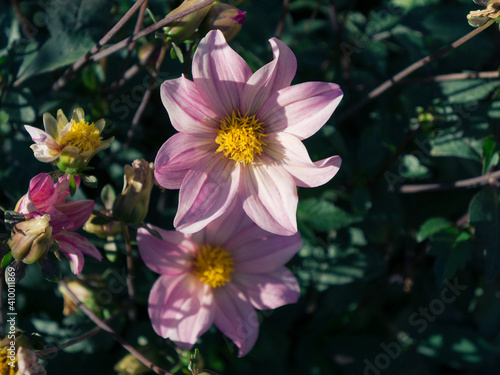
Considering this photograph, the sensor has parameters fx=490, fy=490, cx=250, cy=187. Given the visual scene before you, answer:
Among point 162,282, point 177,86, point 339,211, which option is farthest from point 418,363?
point 177,86

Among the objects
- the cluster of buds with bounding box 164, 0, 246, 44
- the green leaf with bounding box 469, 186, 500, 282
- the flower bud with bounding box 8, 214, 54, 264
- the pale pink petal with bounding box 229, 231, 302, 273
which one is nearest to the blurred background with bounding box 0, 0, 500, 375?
the green leaf with bounding box 469, 186, 500, 282

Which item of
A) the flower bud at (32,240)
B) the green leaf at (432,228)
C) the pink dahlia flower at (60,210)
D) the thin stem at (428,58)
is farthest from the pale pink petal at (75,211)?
the green leaf at (432,228)

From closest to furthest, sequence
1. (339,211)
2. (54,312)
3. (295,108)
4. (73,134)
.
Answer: (73,134) < (295,108) < (339,211) < (54,312)

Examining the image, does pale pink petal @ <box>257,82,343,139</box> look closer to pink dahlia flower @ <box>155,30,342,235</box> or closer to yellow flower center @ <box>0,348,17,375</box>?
pink dahlia flower @ <box>155,30,342,235</box>

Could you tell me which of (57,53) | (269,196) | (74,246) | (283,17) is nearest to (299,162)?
(269,196)

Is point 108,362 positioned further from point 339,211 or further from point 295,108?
point 295,108
